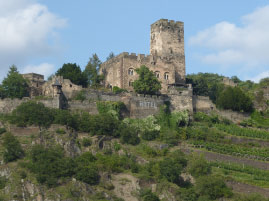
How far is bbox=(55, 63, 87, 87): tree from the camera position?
210ft

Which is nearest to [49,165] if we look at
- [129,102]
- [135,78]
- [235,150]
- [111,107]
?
[111,107]

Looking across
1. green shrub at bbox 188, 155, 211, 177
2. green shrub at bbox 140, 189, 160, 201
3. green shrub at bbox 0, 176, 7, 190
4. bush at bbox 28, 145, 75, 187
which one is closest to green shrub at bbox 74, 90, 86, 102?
bush at bbox 28, 145, 75, 187

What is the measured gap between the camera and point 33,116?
178 ft

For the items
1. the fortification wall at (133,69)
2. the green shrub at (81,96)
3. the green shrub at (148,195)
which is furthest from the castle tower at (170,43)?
the green shrub at (148,195)

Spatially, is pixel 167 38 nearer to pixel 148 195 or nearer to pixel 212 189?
pixel 212 189

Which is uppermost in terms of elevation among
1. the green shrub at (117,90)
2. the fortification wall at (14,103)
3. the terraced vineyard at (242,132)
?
the green shrub at (117,90)

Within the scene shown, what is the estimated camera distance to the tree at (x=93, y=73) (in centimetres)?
→ 6738

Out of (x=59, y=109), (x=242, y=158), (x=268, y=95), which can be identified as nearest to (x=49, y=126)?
(x=59, y=109)

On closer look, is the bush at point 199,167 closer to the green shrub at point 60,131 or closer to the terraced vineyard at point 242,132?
the terraced vineyard at point 242,132

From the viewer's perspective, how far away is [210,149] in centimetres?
5675

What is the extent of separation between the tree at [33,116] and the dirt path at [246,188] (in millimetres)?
17090

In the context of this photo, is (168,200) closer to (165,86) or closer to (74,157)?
(74,157)

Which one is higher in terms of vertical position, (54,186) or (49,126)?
(49,126)

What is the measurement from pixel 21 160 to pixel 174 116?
1789cm
